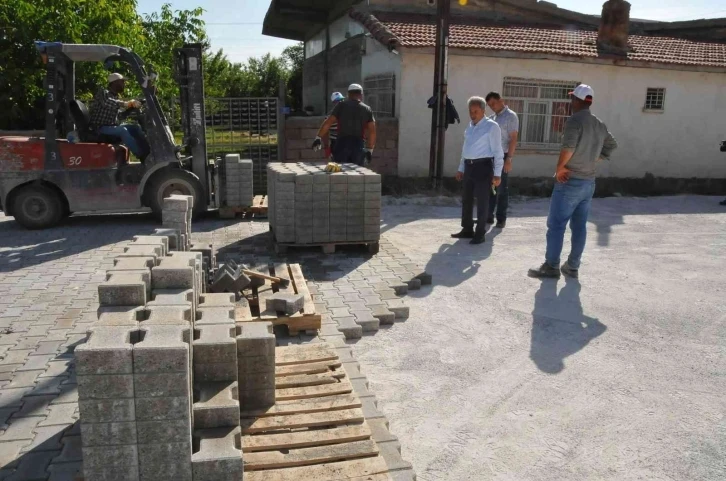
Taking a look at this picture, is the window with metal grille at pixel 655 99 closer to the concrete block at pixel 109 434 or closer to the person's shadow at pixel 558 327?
the person's shadow at pixel 558 327

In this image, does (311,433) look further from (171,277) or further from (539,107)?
A: (539,107)

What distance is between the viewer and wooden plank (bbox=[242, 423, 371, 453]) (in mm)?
3211

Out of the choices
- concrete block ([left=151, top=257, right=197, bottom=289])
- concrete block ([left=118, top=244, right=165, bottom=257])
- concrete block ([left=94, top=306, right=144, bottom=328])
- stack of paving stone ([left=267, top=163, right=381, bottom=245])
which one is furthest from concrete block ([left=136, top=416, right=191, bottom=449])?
stack of paving stone ([left=267, top=163, right=381, bottom=245])

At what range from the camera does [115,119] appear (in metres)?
9.09

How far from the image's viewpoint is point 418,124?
13.9 m

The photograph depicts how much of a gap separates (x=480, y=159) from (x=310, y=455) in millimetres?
5829

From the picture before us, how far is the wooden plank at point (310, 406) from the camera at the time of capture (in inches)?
140

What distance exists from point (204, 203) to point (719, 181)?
43.4ft

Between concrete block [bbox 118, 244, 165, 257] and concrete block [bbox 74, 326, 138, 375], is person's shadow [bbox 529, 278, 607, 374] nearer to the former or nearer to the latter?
concrete block [bbox 118, 244, 165, 257]

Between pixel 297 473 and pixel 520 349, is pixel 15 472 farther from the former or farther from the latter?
pixel 520 349

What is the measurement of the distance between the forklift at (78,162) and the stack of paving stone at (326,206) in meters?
2.56

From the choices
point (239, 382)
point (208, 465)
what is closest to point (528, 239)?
point (239, 382)

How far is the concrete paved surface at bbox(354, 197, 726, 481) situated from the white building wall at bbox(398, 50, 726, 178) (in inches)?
238

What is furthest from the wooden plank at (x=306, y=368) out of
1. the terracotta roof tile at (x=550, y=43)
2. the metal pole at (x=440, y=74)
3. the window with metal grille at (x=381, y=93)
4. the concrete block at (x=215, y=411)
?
the window with metal grille at (x=381, y=93)
